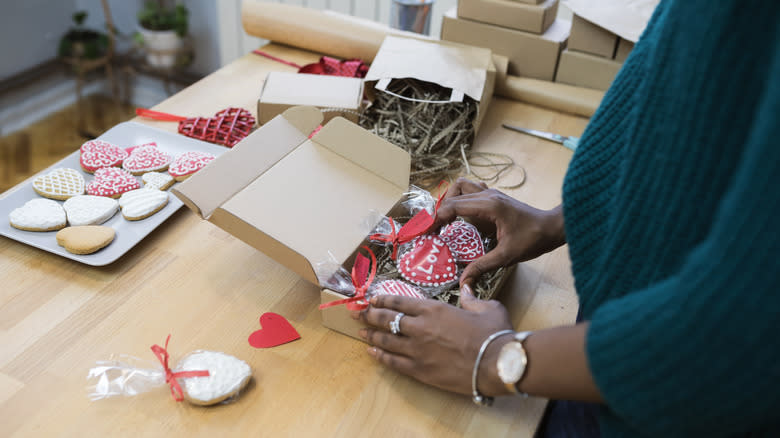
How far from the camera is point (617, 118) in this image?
74 centimetres

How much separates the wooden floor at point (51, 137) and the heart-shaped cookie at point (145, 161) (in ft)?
5.72

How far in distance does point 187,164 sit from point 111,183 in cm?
14

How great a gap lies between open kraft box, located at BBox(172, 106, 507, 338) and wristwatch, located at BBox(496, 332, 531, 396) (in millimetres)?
231

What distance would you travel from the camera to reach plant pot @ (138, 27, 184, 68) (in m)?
2.71

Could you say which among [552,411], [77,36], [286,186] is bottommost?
[77,36]

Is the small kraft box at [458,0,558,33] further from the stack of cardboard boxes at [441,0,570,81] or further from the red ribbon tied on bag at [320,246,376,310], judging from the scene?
the red ribbon tied on bag at [320,246,376,310]

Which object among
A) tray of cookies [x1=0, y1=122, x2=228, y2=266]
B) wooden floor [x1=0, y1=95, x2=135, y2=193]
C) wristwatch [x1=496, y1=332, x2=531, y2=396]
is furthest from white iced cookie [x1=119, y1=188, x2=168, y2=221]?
wooden floor [x1=0, y1=95, x2=135, y2=193]

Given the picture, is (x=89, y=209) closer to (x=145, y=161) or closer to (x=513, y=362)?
(x=145, y=161)

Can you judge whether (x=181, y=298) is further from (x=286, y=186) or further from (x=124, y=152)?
(x=124, y=152)

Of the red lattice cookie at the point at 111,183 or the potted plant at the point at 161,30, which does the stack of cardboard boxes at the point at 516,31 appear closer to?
the red lattice cookie at the point at 111,183

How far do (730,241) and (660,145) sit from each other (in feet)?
0.49

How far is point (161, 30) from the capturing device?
2.76 meters

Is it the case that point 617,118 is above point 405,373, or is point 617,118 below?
above

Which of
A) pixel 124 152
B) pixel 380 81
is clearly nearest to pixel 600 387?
pixel 380 81
